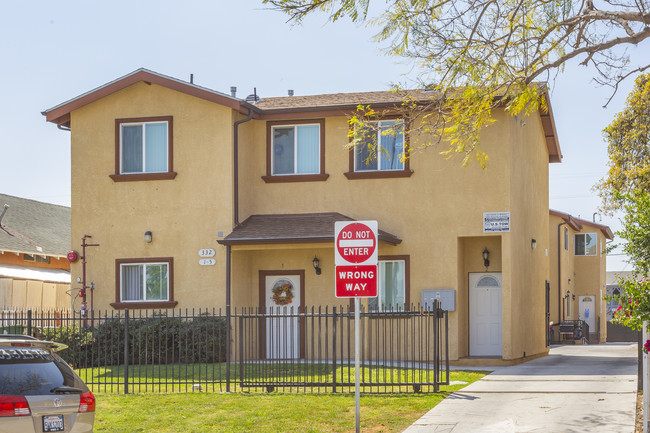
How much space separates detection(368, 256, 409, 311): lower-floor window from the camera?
21672 millimetres

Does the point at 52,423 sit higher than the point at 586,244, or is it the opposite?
the point at 586,244

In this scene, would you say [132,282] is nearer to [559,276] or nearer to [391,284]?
[391,284]

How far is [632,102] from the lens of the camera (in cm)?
2788

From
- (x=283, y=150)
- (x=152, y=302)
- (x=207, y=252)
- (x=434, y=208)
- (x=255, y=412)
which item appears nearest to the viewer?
(x=255, y=412)

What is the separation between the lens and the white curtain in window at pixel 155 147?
22281 millimetres

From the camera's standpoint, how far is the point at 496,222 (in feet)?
68.9

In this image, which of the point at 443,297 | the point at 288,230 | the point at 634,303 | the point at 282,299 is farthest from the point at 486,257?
the point at 634,303

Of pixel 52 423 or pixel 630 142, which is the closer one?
pixel 52 423

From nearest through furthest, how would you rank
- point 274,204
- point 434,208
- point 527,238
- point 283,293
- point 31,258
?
point 434,208 → point 283,293 → point 274,204 → point 527,238 → point 31,258

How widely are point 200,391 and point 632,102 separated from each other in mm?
18057

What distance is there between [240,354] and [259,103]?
9.67 m

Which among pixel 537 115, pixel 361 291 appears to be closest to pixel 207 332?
pixel 361 291

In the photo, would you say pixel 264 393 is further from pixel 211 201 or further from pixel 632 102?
pixel 632 102

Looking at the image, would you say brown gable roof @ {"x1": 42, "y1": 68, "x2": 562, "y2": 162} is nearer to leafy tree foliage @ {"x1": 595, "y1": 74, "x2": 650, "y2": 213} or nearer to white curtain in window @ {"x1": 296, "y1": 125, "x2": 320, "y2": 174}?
white curtain in window @ {"x1": 296, "y1": 125, "x2": 320, "y2": 174}
